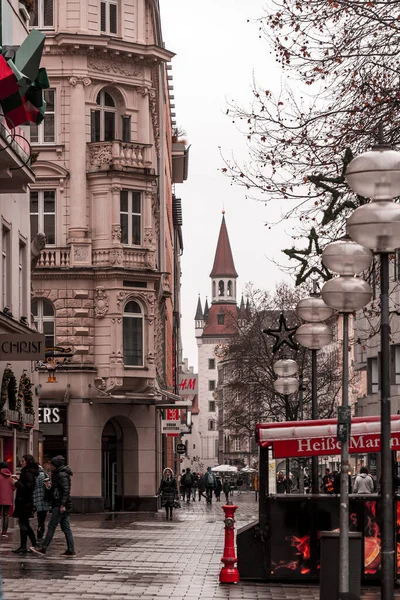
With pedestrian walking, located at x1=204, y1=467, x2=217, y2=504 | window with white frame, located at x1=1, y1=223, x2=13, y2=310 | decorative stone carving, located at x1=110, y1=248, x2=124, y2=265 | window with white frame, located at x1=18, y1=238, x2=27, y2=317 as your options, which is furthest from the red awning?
pedestrian walking, located at x1=204, y1=467, x2=217, y2=504

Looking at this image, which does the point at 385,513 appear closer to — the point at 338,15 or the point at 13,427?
the point at 338,15

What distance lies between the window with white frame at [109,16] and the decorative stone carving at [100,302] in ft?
31.7

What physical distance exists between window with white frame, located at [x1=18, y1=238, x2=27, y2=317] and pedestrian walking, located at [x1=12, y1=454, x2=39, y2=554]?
31.9 ft

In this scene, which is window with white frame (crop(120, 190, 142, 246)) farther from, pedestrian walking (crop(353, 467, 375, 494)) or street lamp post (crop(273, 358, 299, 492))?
street lamp post (crop(273, 358, 299, 492))

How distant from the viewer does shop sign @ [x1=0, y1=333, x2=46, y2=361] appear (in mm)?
27266

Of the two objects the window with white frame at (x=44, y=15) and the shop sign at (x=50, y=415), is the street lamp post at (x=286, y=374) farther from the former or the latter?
the window with white frame at (x=44, y=15)

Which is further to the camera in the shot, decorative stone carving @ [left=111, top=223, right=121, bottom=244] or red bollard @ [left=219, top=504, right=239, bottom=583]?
decorative stone carving @ [left=111, top=223, right=121, bottom=244]

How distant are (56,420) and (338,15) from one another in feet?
102

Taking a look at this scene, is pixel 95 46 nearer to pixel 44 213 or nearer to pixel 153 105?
pixel 153 105

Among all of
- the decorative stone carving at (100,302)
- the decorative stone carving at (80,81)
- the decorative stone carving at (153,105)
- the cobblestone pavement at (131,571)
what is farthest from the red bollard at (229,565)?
the decorative stone carving at (153,105)

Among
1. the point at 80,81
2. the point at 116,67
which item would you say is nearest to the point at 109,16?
the point at 116,67

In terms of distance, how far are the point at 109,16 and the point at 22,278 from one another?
64.0 ft

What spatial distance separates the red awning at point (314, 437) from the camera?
65.5 ft

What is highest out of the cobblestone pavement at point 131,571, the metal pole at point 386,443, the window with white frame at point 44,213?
the window with white frame at point 44,213
